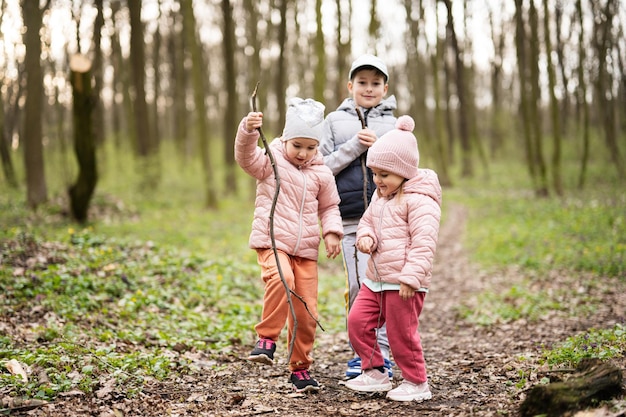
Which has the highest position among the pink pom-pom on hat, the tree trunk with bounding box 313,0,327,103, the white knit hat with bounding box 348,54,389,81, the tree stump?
the tree trunk with bounding box 313,0,327,103

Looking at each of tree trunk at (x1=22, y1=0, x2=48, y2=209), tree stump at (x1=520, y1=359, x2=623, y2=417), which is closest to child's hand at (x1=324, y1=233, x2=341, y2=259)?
tree stump at (x1=520, y1=359, x2=623, y2=417)

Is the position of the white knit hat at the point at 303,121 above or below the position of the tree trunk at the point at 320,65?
below

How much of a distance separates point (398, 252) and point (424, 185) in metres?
0.55

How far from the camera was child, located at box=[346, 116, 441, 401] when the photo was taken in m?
3.97

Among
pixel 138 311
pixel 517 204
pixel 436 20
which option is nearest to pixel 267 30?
pixel 436 20

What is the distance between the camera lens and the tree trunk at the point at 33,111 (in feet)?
43.7

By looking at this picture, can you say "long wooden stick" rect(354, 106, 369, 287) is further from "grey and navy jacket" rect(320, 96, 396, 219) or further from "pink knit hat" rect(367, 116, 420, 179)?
"pink knit hat" rect(367, 116, 420, 179)

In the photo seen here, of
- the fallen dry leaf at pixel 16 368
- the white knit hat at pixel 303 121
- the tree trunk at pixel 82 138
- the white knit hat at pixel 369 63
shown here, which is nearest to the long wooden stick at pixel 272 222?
the white knit hat at pixel 303 121

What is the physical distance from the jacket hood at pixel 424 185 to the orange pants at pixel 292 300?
993 millimetres

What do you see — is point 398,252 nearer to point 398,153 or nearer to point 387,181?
point 387,181

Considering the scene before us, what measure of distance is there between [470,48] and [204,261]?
84.5 feet

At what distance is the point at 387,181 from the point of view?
13.6 feet

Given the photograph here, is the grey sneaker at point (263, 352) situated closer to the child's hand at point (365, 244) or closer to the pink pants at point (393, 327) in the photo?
the pink pants at point (393, 327)

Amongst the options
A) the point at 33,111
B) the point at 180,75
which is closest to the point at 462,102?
the point at 180,75
